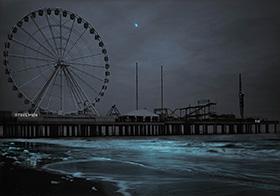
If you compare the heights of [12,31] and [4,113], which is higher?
[12,31]

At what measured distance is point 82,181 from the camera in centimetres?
735

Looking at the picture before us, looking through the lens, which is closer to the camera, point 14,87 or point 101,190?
point 101,190

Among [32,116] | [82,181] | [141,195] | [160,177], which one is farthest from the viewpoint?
[32,116]

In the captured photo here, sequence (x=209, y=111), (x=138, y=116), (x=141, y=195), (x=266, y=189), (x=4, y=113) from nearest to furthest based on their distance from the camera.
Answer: (x=141, y=195)
(x=266, y=189)
(x=4, y=113)
(x=138, y=116)
(x=209, y=111)

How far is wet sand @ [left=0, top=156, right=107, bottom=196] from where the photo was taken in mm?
5988

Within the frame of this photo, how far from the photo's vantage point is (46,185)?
6.72 meters

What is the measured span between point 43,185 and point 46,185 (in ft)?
0.21

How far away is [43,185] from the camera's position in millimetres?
6711

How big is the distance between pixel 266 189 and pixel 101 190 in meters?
3.60

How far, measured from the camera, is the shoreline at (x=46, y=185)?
5.99 metres

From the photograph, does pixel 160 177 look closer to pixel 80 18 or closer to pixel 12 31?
pixel 12 31

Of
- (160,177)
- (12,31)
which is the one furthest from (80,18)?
(160,177)

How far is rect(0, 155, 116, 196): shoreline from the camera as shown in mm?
5992

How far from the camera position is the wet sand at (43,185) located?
5988 millimetres
